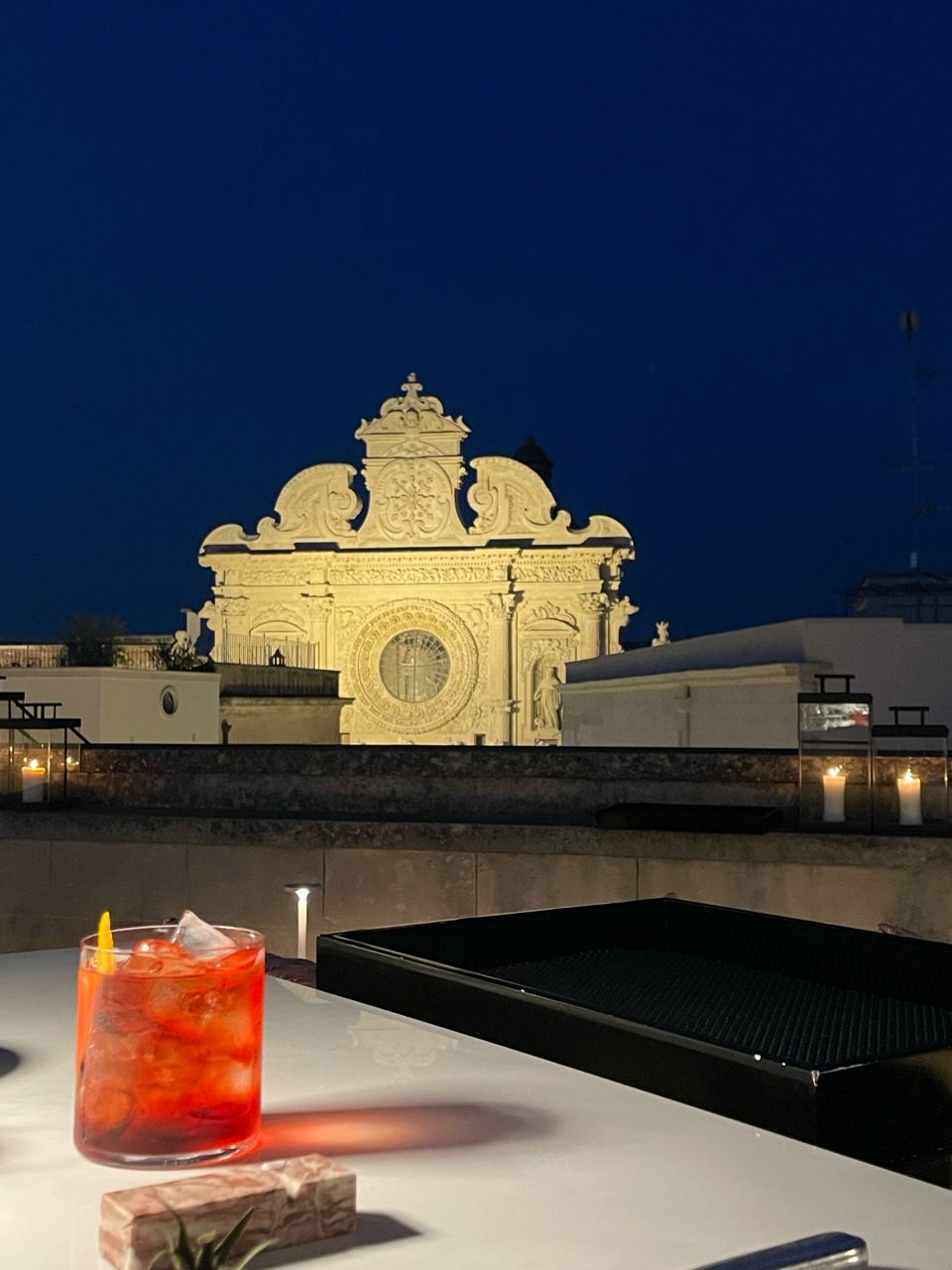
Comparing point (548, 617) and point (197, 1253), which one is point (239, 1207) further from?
point (548, 617)

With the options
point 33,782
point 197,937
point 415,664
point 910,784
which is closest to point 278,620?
point 415,664

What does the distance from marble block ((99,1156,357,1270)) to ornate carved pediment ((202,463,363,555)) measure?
111 ft

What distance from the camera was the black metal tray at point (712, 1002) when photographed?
197cm

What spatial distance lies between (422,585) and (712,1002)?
3196cm

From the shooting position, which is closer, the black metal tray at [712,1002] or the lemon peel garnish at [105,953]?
the lemon peel garnish at [105,953]

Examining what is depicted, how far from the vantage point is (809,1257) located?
3.45 feet

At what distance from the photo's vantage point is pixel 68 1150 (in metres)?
1.38

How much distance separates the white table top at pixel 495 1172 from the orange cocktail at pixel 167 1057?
4cm

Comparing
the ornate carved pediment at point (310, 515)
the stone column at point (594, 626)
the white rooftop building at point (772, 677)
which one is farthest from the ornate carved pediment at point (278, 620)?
the white rooftop building at point (772, 677)

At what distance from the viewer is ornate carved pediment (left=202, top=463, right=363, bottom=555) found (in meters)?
34.9

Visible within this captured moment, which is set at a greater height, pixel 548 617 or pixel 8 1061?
pixel 548 617

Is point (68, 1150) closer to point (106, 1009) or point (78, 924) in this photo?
point (106, 1009)

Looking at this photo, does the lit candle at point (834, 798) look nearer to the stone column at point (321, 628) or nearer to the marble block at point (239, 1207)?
the marble block at point (239, 1207)

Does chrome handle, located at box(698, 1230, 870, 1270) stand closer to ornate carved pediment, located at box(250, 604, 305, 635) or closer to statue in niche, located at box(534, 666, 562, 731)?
statue in niche, located at box(534, 666, 562, 731)
